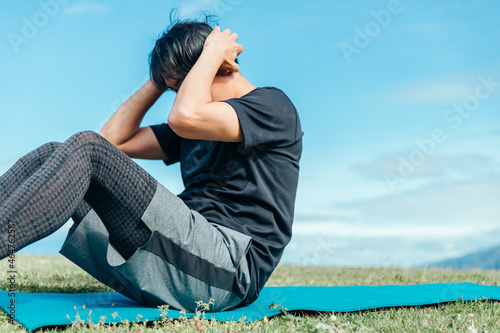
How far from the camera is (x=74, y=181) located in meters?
2.46

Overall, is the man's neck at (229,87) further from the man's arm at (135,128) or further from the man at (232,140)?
the man's arm at (135,128)

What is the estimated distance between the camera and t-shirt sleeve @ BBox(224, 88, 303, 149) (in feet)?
9.71

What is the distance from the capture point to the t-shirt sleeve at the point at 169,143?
402 cm

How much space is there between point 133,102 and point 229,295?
1.95 metres

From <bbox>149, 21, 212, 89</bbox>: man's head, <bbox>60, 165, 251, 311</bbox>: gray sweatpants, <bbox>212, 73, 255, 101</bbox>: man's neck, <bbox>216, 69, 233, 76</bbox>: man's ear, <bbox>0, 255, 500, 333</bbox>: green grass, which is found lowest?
<bbox>0, 255, 500, 333</bbox>: green grass

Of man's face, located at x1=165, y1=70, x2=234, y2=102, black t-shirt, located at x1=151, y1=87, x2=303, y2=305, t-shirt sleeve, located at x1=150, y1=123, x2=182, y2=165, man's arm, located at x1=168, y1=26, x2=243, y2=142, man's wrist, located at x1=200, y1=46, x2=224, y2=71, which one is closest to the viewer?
man's arm, located at x1=168, y1=26, x2=243, y2=142

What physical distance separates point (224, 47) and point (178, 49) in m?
0.35

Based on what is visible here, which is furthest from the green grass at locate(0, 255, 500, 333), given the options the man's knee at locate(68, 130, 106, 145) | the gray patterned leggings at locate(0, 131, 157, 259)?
the man's knee at locate(68, 130, 106, 145)

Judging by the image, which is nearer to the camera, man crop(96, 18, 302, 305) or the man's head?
man crop(96, 18, 302, 305)

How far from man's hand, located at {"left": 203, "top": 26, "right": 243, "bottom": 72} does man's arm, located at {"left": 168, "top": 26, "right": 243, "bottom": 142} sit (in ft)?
0.30

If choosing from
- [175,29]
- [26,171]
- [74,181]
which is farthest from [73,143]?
[175,29]

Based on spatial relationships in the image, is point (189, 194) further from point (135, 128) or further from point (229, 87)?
point (135, 128)

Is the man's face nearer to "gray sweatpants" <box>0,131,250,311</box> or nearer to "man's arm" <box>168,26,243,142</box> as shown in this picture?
"man's arm" <box>168,26,243,142</box>

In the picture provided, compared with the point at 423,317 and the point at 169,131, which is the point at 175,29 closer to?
the point at 169,131
